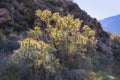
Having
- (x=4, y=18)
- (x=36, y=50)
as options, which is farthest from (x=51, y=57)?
(x=4, y=18)

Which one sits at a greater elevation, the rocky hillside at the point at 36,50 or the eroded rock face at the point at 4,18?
the eroded rock face at the point at 4,18

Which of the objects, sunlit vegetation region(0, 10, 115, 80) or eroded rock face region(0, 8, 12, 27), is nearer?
sunlit vegetation region(0, 10, 115, 80)

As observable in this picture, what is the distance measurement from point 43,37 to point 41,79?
310 cm

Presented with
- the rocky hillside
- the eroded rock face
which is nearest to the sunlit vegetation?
the rocky hillside

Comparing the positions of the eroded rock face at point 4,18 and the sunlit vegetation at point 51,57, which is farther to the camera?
the eroded rock face at point 4,18

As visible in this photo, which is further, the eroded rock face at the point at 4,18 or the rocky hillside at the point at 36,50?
the eroded rock face at the point at 4,18

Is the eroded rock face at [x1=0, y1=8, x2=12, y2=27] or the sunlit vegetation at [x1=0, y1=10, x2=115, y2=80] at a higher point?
the eroded rock face at [x1=0, y1=8, x2=12, y2=27]

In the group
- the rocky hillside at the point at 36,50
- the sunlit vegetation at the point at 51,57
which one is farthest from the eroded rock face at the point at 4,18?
the sunlit vegetation at the point at 51,57

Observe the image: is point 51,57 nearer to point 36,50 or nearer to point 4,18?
point 36,50

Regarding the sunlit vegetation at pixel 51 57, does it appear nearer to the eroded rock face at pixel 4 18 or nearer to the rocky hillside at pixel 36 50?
the rocky hillside at pixel 36 50

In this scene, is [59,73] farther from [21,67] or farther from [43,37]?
[43,37]

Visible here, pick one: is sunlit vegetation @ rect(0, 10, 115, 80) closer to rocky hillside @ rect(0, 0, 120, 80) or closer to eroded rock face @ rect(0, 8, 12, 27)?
rocky hillside @ rect(0, 0, 120, 80)

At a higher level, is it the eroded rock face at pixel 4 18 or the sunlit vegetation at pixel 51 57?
the eroded rock face at pixel 4 18

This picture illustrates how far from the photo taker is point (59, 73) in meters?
10.9
